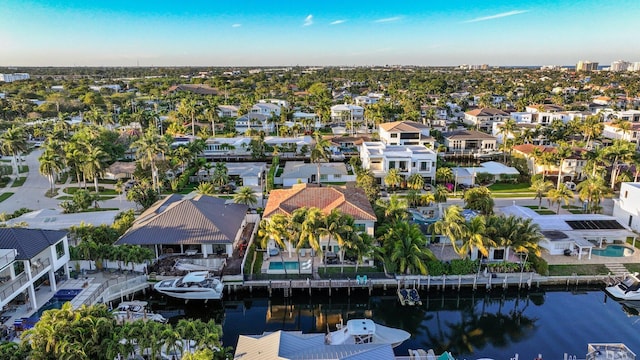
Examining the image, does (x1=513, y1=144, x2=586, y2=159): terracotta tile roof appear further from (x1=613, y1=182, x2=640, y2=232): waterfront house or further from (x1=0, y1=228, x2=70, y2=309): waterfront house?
(x1=0, y1=228, x2=70, y2=309): waterfront house

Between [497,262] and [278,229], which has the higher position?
[278,229]

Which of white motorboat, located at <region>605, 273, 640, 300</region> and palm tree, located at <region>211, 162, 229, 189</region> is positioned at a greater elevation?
palm tree, located at <region>211, 162, 229, 189</region>

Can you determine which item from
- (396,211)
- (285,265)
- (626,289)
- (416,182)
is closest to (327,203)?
(396,211)

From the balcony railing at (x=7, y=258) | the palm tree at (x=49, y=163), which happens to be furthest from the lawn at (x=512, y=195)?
the palm tree at (x=49, y=163)

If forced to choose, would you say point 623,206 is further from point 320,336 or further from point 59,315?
point 59,315

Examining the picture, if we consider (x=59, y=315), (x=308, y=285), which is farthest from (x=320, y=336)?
(x=59, y=315)

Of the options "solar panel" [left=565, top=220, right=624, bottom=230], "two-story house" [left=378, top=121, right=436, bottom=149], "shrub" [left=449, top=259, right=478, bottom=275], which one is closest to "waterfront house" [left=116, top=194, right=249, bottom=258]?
"shrub" [left=449, top=259, right=478, bottom=275]

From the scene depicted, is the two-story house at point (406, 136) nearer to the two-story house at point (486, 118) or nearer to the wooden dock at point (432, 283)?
the two-story house at point (486, 118)
